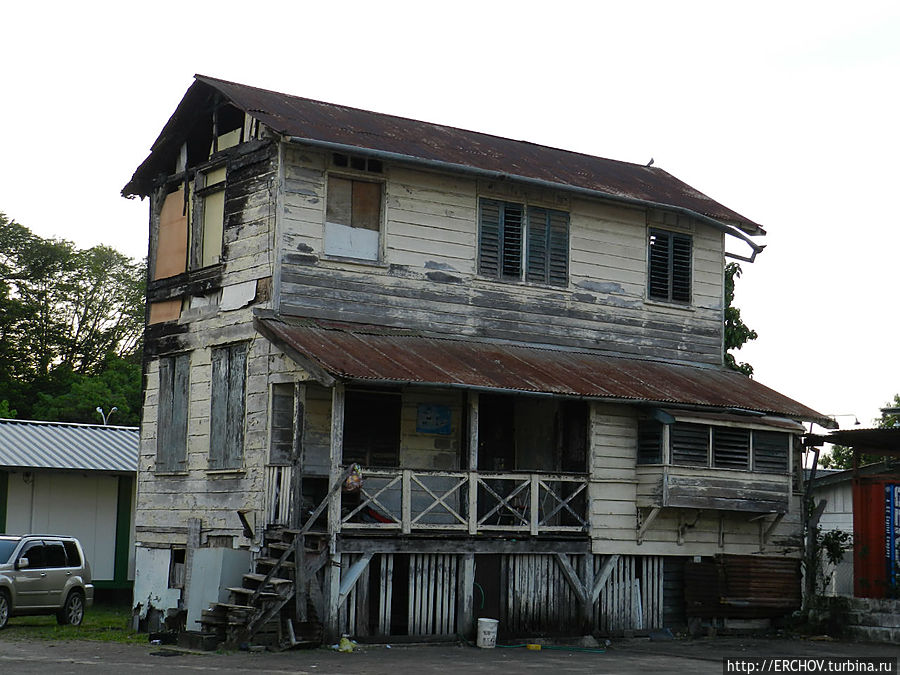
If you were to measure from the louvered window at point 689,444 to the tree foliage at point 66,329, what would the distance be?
115ft

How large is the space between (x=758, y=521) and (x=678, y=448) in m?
2.65

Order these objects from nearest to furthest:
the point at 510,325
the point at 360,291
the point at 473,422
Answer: the point at 473,422 < the point at 360,291 < the point at 510,325

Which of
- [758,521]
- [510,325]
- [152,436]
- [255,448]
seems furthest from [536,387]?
[152,436]

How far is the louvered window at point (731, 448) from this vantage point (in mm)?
21219

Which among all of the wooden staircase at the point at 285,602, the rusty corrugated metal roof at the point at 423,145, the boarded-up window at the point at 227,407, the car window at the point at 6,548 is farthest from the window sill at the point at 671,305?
the car window at the point at 6,548

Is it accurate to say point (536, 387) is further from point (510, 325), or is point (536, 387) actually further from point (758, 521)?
point (758, 521)

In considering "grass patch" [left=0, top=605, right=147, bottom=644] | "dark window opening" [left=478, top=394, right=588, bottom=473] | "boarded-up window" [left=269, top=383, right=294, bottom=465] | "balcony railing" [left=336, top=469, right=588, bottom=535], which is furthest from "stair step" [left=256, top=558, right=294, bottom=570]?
"dark window opening" [left=478, top=394, right=588, bottom=473]

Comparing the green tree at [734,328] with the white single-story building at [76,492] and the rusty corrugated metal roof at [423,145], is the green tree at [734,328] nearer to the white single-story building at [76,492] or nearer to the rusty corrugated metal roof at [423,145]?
the rusty corrugated metal roof at [423,145]

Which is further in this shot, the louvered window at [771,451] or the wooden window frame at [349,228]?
the louvered window at [771,451]

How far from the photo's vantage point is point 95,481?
29500 millimetres

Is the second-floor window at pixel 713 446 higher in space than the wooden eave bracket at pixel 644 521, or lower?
higher

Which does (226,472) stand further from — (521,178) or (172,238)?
(521,178)

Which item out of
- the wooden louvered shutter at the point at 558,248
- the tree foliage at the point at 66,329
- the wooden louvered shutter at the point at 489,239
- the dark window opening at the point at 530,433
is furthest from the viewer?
the tree foliage at the point at 66,329

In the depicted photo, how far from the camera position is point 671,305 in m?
23.6
